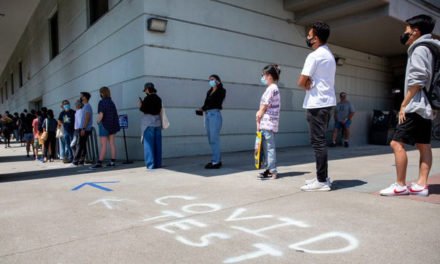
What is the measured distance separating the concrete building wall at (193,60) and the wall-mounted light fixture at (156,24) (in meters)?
0.13

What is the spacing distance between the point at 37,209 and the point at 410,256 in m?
3.78

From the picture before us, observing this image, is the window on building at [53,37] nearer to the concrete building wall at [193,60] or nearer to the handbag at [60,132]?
the concrete building wall at [193,60]

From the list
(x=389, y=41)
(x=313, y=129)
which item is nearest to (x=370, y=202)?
(x=313, y=129)

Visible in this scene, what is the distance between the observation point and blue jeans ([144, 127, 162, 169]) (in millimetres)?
6848

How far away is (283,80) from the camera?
446 inches

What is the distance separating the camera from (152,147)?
688 centimetres

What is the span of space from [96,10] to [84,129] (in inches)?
218

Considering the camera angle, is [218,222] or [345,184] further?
[345,184]

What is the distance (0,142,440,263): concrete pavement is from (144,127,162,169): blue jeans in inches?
58.8

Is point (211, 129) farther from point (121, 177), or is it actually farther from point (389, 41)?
point (389, 41)

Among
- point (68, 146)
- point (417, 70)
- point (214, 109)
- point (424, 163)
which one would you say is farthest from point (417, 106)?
point (68, 146)

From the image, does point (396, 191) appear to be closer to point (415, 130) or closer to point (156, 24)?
point (415, 130)

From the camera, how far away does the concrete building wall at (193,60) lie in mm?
8586

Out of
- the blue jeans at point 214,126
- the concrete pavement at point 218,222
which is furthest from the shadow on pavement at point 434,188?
the blue jeans at point 214,126
